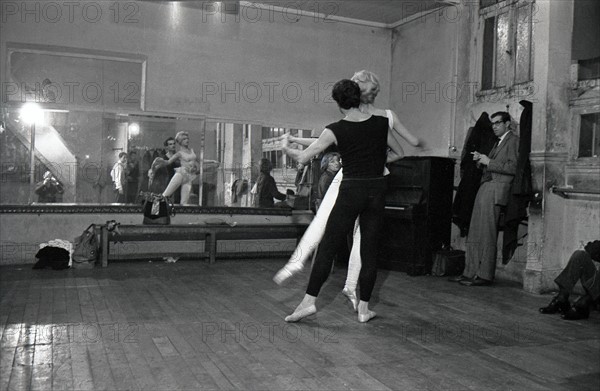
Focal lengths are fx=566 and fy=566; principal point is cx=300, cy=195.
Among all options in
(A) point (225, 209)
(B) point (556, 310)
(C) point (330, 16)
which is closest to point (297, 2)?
(C) point (330, 16)

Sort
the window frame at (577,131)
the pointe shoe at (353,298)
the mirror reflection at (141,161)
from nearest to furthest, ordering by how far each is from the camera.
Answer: the pointe shoe at (353,298)
the window frame at (577,131)
the mirror reflection at (141,161)

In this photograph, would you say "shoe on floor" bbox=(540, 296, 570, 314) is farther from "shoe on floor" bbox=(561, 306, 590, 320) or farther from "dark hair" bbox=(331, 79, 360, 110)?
"dark hair" bbox=(331, 79, 360, 110)

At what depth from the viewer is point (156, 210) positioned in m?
7.07

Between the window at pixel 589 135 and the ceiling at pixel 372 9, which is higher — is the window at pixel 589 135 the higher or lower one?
the lower one

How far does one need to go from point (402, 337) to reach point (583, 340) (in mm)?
1303

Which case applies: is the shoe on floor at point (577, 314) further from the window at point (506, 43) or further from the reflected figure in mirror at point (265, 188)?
the reflected figure in mirror at point (265, 188)

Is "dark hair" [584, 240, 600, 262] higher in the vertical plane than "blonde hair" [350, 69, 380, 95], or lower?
lower

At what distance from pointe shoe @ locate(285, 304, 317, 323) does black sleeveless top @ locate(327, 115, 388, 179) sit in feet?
3.23

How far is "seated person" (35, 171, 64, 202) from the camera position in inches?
273

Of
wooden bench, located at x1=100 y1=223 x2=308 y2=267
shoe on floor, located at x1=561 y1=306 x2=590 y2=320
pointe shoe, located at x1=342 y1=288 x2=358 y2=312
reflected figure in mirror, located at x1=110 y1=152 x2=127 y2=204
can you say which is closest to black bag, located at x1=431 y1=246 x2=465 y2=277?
wooden bench, located at x1=100 y1=223 x2=308 y2=267

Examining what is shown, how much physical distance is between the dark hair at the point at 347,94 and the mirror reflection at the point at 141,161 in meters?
4.09

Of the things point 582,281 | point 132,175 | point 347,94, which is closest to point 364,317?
point 347,94

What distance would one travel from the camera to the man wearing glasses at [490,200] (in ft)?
19.7

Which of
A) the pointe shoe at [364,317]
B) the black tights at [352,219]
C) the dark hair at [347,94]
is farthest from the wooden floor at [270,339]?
the dark hair at [347,94]
